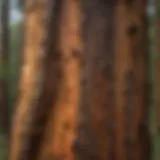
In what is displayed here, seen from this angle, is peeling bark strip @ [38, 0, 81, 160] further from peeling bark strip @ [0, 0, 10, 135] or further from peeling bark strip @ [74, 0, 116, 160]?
peeling bark strip @ [0, 0, 10, 135]

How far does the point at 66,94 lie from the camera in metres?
0.91

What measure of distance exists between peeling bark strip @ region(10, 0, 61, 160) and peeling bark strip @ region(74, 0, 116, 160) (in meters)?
0.07

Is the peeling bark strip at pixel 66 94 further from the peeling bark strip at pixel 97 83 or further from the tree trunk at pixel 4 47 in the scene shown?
the tree trunk at pixel 4 47

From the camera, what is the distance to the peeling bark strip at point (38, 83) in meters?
0.91

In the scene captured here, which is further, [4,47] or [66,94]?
[4,47]

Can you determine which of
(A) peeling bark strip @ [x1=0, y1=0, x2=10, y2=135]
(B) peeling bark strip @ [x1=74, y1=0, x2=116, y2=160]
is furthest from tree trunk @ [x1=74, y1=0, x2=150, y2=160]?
(A) peeling bark strip @ [x1=0, y1=0, x2=10, y2=135]

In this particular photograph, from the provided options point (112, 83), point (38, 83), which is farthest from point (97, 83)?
point (38, 83)

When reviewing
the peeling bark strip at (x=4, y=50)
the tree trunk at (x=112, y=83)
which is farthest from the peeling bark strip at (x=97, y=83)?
the peeling bark strip at (x=4, y=50)

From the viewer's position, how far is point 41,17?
36.1 inches

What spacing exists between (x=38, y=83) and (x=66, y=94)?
7cm

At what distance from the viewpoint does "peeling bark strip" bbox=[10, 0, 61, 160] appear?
91 centimetres

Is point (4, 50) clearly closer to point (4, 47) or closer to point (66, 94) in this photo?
point (4, 47)

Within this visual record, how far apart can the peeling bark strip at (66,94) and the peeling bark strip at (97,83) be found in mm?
17

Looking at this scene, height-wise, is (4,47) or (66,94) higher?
(4,47)
